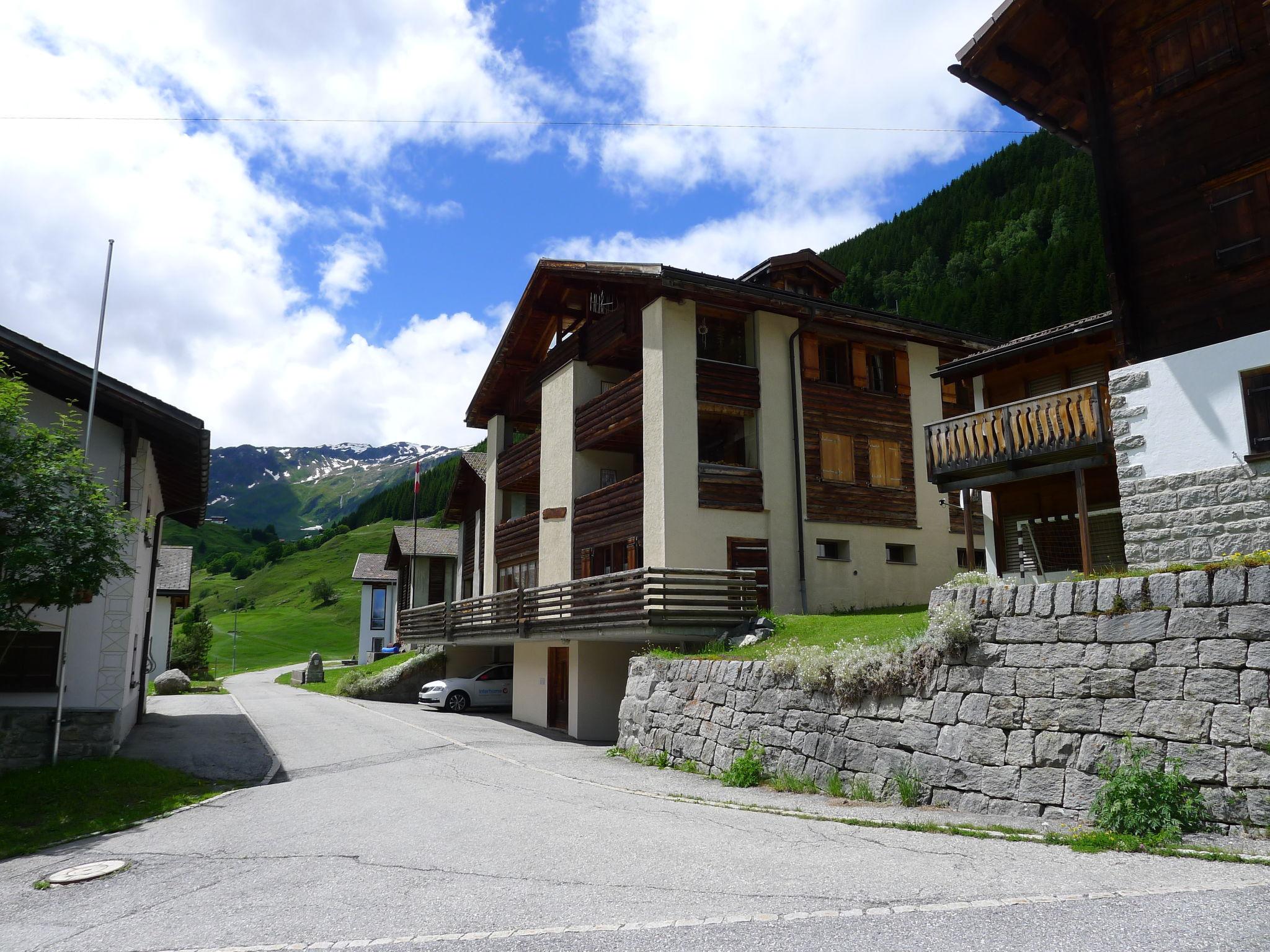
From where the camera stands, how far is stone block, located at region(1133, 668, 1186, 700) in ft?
31.4

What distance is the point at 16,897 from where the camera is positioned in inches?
344

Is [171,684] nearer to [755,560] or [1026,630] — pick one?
[755,560]

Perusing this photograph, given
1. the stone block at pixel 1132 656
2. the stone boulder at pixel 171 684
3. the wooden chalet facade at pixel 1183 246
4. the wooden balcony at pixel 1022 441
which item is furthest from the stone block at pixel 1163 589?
the stone boulder at pixel 171 684

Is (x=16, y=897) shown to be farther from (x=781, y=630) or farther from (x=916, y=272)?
(x=916, y=272)

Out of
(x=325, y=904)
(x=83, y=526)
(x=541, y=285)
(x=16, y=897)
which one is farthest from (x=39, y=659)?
(x=541, y=285)

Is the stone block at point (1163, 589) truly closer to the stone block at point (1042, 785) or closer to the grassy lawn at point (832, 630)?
the stone block at point (1042, 785)

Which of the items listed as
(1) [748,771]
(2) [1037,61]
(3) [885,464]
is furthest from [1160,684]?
(3) [885,464]

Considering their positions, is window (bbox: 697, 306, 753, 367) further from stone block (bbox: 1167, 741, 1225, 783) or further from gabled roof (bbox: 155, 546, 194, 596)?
gabled roof (bbox: 155, 546, 194, 596)

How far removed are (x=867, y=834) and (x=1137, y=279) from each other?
Result: 396 inches

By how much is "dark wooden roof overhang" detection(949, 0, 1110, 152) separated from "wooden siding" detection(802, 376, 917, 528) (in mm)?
10120

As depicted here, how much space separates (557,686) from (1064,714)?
18290 millimetres

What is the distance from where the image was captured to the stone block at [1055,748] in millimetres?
10297

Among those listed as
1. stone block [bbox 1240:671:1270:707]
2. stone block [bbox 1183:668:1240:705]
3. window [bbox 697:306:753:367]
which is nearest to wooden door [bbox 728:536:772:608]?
window [bbox 697:306:753:367]

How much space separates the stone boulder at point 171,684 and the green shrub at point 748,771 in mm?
33123
